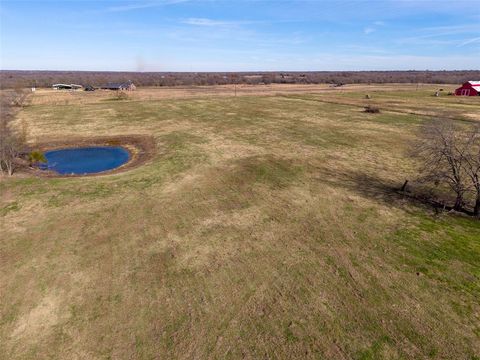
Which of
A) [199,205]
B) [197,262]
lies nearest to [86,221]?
[199,205]

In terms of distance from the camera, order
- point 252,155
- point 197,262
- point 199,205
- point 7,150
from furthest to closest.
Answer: point 252,155 < point 7,150 < point 199,205 < point 197,262

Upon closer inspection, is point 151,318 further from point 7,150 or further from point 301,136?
point 301,136

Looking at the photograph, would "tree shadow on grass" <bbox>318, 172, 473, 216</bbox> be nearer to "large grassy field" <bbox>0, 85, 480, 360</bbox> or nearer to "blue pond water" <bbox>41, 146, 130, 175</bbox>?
"large grassy field" <bbox>0, 85, 480, 360</bbox>

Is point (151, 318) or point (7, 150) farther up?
point (7, 150)

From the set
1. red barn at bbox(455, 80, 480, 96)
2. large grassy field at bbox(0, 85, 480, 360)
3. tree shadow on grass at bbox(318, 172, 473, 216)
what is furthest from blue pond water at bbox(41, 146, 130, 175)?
red barn at bbox(455, 80, 480, 96)

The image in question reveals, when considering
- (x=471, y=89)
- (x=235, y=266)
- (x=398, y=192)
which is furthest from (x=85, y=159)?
(x=471, y=89)

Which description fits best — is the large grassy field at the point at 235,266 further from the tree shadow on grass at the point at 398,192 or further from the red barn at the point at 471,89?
the red barn at the point at 471,89
